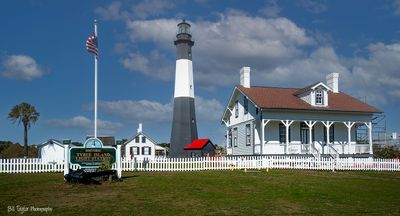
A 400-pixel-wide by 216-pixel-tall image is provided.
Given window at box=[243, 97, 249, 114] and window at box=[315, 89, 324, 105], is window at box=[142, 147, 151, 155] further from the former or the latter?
window at box=[315, 89, 324, 105]

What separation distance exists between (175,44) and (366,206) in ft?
107

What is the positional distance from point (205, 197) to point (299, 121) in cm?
1977

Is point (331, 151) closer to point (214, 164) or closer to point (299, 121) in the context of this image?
point (299, 121)

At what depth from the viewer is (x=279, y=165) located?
91.4 ft

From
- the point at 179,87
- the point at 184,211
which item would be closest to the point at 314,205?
the point at 184,211

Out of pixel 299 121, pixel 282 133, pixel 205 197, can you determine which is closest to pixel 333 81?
pixel 299 121

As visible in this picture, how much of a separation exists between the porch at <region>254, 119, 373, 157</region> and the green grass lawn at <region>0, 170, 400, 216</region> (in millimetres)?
12953

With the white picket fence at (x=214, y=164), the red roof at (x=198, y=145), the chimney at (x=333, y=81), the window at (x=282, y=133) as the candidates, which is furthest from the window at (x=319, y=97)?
the red roof at (x=198, y=145)

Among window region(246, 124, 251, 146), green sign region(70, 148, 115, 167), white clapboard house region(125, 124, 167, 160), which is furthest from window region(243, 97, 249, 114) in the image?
white clapboard house region(125, 124, 167, 160)

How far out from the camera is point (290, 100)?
111 feet

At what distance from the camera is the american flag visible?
86.7ft

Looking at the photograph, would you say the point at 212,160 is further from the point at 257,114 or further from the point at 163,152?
the point at 163,152

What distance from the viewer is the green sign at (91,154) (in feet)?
59.9

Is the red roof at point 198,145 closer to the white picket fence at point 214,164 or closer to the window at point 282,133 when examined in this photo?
the window at point 282,133
